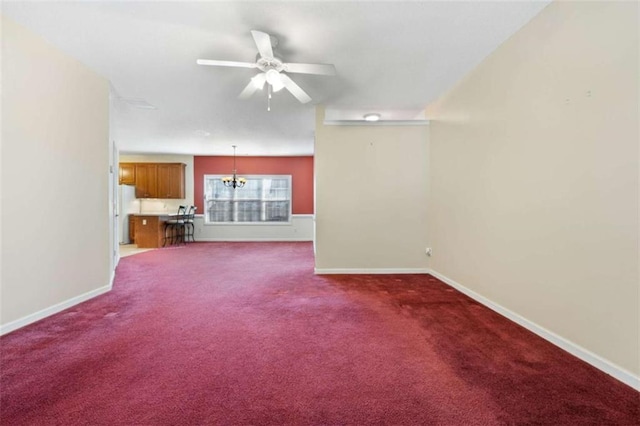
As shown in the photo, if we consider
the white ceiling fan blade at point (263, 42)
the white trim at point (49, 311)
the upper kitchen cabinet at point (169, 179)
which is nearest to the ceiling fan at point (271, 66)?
the white ceiling fan blade at point (263, 42)

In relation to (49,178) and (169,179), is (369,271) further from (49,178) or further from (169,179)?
(169,179)

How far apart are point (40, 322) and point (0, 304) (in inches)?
13.3

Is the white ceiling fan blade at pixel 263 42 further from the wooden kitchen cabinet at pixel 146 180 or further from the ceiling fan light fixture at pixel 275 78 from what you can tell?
the wooden kitchen cabinet at pixel 146 180

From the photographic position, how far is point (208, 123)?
5.13m

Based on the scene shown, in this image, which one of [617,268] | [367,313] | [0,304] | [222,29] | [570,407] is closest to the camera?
[570,407]

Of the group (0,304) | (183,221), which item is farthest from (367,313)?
(183,221)

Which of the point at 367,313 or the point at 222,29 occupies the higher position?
the point at 222,29

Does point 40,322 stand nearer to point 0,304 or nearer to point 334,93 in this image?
point 0,304

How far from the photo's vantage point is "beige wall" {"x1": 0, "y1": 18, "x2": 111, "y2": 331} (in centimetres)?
236

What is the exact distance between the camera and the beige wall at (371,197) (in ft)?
13.8

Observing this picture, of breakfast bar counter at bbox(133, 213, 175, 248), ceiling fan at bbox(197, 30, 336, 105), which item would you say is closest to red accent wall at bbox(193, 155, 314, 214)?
breakfast bar counter at bbox(133, 213, 175, 248)

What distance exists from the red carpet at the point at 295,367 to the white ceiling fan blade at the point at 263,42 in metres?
2.35

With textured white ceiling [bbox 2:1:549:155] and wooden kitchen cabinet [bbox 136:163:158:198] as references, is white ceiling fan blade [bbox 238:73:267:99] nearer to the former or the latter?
textured white ceiling [bbox 2:1:549:155]

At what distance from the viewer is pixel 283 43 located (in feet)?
8.52
